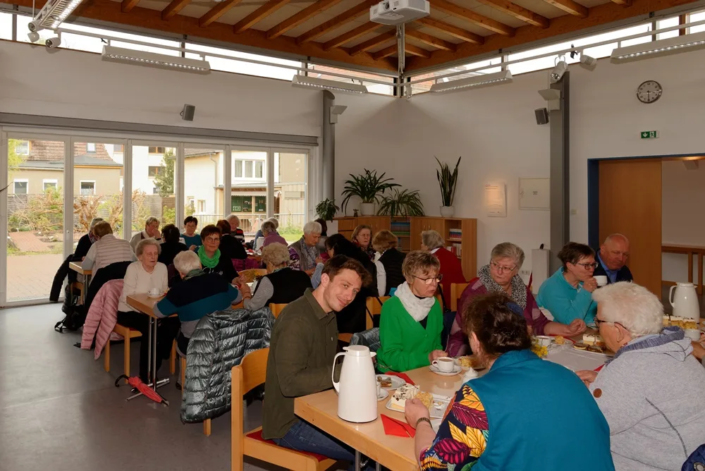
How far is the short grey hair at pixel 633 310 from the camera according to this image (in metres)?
2.09

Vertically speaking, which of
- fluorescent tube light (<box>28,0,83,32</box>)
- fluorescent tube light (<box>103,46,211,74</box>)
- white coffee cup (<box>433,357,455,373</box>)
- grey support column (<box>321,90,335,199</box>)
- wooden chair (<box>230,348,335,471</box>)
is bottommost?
wooden chair (<box>230,348,335,471</box>)

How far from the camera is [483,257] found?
409 inches

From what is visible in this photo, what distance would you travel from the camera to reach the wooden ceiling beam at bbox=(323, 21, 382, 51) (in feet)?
30.1

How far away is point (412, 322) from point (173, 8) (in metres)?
6.92

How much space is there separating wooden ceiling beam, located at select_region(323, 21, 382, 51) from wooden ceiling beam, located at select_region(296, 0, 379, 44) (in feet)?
1.36

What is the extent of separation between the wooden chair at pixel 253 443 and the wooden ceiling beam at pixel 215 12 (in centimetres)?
635

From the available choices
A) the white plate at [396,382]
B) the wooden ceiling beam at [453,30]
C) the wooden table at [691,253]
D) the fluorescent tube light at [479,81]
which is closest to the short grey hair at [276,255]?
the white plate at [396,382]

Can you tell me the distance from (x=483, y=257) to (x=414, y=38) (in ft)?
12.9

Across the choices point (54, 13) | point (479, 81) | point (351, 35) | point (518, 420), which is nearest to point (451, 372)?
point (518, 420)

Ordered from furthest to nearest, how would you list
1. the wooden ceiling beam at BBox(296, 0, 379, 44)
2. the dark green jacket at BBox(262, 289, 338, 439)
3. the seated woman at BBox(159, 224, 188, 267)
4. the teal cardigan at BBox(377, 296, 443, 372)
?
the wooden ceiling beam at BBox(296, 0, 379, 44), the seated woman at BBox(159, 224, 188, 267), the teal cardigan at BBox(377, 296, 443, 372), the dark green jacket at BBox(262, 289, 338, 439)

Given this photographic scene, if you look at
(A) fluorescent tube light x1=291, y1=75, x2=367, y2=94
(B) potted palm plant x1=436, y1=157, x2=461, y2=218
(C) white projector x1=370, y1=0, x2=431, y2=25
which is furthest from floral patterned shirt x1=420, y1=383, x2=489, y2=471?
(B) potted palm plant x1=436, y1=157, x2=461, y2=218

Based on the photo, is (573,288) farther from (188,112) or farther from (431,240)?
(188,112)

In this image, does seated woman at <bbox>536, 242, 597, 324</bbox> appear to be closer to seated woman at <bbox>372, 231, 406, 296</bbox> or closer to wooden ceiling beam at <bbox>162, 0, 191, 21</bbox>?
seated woman at <bbox>372, 231, 406, 296</bbox>

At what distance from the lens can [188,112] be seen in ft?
29.9
